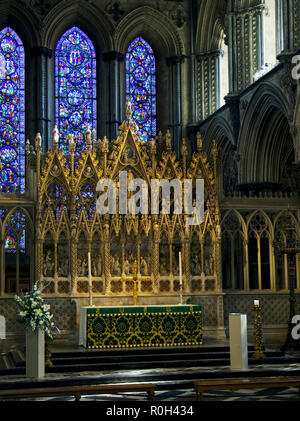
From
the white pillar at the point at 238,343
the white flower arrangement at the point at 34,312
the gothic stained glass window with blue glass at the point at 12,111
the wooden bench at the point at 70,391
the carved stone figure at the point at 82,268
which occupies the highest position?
the gothic stained glass window with blue glass at the point at 12,111

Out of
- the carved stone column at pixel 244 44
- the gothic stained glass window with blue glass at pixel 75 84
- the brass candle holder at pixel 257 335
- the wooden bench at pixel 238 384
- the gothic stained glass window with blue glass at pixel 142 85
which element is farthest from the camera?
the gothic stained glass window with blue glass at pixel 142 85

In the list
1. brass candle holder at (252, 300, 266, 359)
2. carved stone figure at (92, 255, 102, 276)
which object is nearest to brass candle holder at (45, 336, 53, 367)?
carved stone figure at (92, 255, 102, 276)

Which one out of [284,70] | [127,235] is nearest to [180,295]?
[127,235]

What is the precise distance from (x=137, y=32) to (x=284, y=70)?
855 centimetres

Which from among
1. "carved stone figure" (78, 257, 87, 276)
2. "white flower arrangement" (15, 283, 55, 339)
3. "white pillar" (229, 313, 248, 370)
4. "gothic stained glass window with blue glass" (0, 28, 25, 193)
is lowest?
"white pillar" (229, 313, 248, 370)

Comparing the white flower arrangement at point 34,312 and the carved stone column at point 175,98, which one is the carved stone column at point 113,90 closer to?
the carved stone column at point 175,98

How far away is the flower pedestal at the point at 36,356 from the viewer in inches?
429

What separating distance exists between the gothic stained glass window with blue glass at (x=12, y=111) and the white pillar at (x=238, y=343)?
12.2 metres

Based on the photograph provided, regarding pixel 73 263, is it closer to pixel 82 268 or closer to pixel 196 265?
pixel 82 268

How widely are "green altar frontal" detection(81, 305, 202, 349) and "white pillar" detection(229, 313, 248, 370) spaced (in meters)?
1.62

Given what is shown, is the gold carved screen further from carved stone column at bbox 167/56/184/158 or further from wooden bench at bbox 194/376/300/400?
carved stone column at bbox 167/56/184/158

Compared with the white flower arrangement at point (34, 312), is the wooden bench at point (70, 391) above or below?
below

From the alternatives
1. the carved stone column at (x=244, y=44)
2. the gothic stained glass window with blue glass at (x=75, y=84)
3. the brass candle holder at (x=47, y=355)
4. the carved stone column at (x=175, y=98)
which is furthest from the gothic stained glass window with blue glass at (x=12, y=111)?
the brass candle holder at (x=47, y=355)

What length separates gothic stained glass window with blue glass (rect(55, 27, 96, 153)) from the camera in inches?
915
